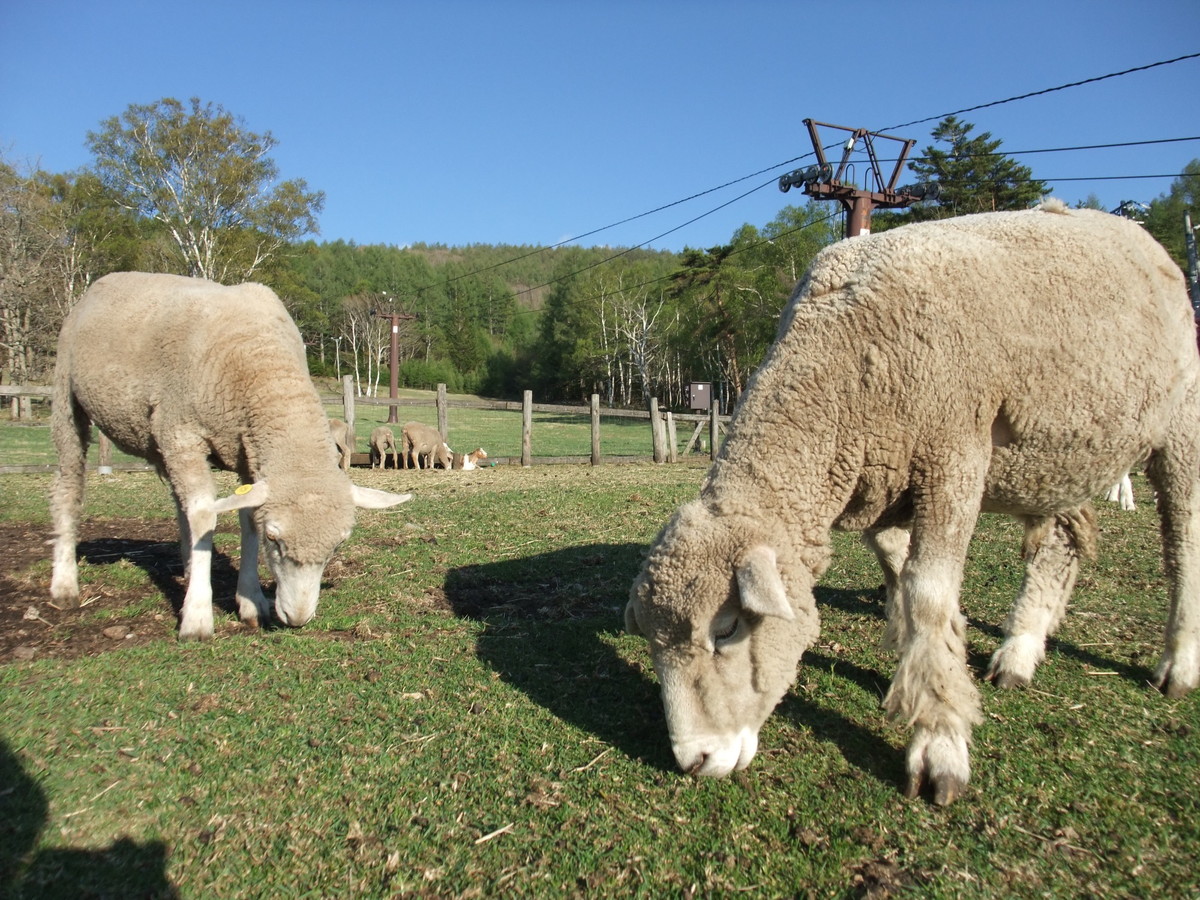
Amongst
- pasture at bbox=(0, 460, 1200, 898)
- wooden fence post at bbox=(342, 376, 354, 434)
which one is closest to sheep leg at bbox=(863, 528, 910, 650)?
pasture at bbox=(0, 460, 1200, 898)

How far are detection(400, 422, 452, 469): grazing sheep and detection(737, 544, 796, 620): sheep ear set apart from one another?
15804mm

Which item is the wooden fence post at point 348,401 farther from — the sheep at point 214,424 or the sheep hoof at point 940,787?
the sheep hoof at point 940,787

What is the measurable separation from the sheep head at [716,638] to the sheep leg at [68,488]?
199 inches

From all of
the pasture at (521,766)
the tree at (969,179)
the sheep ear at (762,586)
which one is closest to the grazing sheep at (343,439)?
the pasture at (521,766)

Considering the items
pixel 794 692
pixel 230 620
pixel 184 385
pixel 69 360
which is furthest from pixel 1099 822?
pixel 69 360

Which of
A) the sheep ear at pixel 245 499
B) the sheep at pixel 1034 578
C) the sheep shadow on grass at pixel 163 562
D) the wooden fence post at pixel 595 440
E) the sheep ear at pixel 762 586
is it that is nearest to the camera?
the sheep ear at pixel 762 586

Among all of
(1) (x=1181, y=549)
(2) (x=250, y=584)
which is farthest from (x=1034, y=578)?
(2) (x=250, y=584)

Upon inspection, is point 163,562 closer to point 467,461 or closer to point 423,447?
point 423,447

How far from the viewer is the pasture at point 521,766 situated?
2562 mm

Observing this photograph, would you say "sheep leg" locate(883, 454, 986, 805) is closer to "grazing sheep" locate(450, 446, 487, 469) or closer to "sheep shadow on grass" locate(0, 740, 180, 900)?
"sheep shadow on grass" locate(0, 740, 180, 900)

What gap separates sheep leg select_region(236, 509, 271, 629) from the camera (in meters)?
5.31

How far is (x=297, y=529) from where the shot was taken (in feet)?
15.6

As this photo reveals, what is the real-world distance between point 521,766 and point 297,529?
238 centimetres

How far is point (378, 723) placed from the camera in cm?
366
